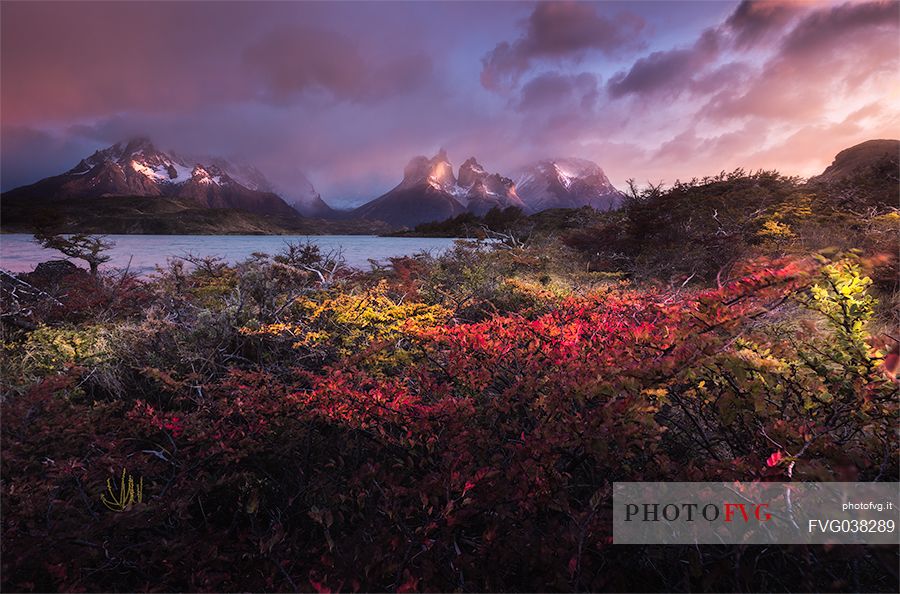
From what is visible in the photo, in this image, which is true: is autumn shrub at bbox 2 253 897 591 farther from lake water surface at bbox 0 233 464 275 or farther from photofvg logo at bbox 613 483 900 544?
lake water surface at bbox 0 233 464 275

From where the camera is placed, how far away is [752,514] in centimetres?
224

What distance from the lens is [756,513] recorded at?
7.19ft

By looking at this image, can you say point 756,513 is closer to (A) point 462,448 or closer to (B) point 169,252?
(A) point 462,448

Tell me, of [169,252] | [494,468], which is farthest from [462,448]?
[169,252]

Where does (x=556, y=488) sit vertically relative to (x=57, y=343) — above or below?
below

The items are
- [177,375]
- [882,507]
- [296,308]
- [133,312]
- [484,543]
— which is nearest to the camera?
[882,507]

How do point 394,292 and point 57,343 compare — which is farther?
point 394,292

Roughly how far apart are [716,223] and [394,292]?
48.3ft

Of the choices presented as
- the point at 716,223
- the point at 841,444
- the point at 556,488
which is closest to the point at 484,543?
the point at 556,488

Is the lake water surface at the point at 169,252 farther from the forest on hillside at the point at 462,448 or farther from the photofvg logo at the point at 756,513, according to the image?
the photofvg logo at the point at 756,513

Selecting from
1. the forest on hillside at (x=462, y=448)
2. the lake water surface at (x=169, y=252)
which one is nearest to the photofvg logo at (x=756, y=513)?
the forest on hillside at (x=462, y=448)

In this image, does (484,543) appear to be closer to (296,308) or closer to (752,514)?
(752,514)

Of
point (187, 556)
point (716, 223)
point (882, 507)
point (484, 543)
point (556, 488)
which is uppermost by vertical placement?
point (716, 223)

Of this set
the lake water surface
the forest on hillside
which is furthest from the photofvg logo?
the lake water surface
